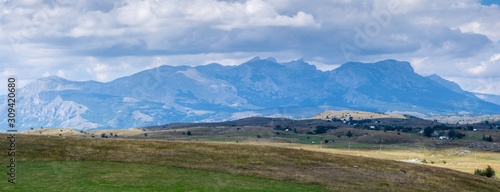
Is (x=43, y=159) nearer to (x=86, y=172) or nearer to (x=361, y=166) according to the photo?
(x=86, y=172)

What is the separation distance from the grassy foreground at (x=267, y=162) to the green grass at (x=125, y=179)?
240 cm

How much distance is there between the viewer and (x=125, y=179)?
4319cm

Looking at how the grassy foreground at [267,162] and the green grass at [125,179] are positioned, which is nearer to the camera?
the green grass at [125,179]

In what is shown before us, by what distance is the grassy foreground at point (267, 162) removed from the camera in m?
52.2

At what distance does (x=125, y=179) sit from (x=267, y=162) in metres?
26.0

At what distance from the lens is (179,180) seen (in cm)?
4472

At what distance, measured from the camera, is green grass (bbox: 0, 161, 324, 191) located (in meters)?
38.6

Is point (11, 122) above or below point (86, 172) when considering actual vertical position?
above

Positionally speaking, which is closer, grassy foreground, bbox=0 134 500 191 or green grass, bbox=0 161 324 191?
green grass, bbox=0 161 324 191

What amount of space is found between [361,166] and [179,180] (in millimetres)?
33967

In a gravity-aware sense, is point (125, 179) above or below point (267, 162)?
above

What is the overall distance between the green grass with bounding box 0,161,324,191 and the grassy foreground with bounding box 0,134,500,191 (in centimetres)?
240

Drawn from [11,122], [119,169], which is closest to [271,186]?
[119,169]

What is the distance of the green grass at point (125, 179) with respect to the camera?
127ft
